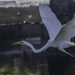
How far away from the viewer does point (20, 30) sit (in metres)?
11.1

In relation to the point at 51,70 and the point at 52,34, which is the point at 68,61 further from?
the point at 52,34

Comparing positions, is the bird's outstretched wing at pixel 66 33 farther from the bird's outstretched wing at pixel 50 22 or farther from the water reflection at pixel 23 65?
the water reflection at pixel 23 65

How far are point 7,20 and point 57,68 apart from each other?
4448 mm

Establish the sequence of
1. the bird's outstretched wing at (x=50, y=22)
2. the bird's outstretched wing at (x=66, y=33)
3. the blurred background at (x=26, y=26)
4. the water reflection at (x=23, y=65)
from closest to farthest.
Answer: the bird's outstretched wing at (x=66, y=33) → the bird's outstretched wing at (x=50, y=22) → the water reflection at (x=23, y=65) → the blurred background at (x=26, y=26)

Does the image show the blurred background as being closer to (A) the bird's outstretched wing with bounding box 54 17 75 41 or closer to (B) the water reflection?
(B) the water reflection

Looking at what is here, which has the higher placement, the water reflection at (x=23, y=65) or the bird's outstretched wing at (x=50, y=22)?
the bird's outstretched wing at (x=50, y=22)

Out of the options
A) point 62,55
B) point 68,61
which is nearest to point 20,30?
point 62,55

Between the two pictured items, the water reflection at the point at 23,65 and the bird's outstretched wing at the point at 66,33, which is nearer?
the bird's outstretched wing at the point at 66,33

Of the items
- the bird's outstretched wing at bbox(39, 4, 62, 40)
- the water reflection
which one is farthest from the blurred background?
the bird's outstretched wing at bbox(39, 4, 62, 40)

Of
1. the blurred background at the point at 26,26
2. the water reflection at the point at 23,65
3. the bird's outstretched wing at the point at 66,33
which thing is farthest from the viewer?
the blurred background at the point at 26,26

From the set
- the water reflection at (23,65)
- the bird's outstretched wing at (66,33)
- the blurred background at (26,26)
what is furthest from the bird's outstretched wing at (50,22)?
→ the blurred background at (26,26)

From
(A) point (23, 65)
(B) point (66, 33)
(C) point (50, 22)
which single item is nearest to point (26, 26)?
(A) point (23, 65)

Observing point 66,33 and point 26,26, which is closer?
point 66,33

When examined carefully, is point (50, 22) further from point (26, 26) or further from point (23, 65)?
point (26, 26)
